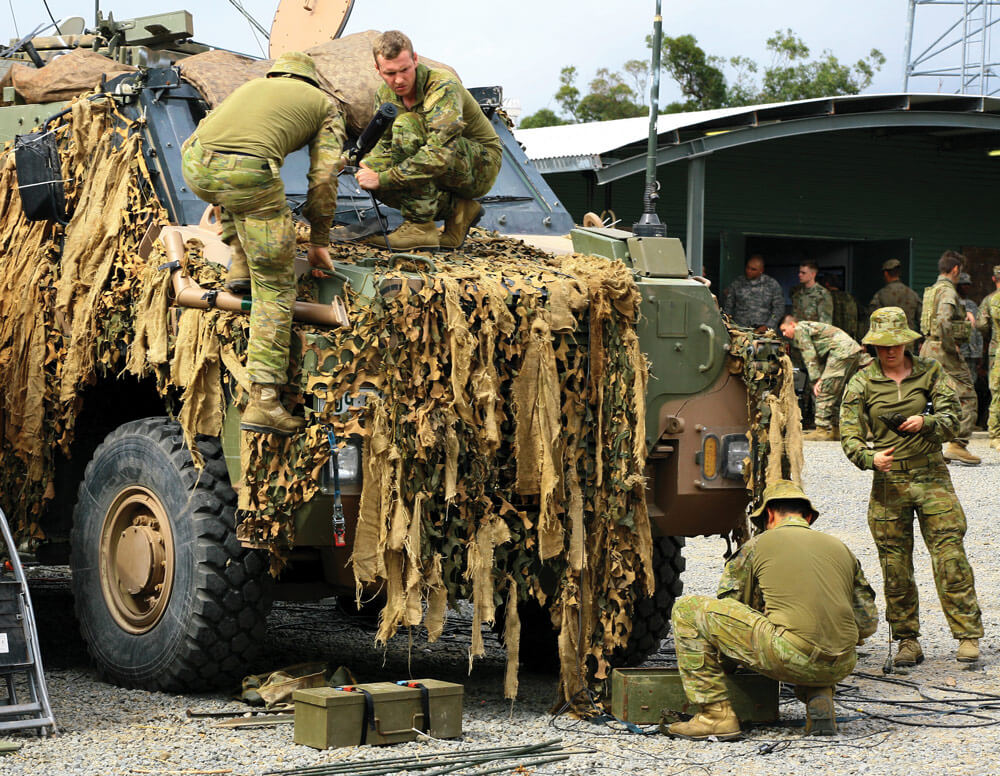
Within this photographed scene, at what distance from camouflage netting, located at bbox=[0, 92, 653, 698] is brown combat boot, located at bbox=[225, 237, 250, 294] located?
0.12 metres

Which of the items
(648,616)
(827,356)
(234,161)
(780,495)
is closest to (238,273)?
(234,161)

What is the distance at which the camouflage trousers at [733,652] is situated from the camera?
19.7 ft

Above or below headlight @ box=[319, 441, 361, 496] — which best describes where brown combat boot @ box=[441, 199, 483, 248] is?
above

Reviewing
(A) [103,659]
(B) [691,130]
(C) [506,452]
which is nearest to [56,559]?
(A) [103,659]

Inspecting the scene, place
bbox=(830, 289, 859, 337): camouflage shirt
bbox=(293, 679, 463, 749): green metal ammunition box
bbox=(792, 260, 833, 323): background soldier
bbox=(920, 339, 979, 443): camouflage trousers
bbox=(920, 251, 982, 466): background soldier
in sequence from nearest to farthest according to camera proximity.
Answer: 1. bbox=(293, 679, 463, 749): green metal ammunition box
2. bbox=(920, 251, 982, 466): background soldier
3. bbox=(920, 339, 979, 443): camouflage trousers
4. bbox=(792, 260, 833, 323): background soldier
5. bbox=(830, 289, 859, 337): camouflage shirt

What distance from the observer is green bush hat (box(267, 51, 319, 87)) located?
661 centimetres

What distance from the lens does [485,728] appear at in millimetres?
6195

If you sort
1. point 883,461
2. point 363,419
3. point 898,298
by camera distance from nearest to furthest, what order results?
point 363,419
point 883,461
point 898,298

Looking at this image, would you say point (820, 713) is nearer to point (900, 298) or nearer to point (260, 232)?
point (260, 232)

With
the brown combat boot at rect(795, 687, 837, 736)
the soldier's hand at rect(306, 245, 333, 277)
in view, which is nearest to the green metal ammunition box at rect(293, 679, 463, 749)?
the brown combat boot at rect(795, 687, 837, 736)

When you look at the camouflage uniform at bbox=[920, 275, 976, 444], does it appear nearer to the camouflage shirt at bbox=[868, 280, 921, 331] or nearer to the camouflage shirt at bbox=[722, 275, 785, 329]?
the camouflage shirt at bbox=[722, 275, 785, 329]

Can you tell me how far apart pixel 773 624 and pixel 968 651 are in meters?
2.09

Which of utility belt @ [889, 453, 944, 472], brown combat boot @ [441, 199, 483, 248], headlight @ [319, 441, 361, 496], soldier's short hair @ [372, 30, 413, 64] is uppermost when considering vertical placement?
soldier's short hair @ [372, 30, 413, 64]

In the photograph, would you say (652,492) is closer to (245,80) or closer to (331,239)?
(331,239)
